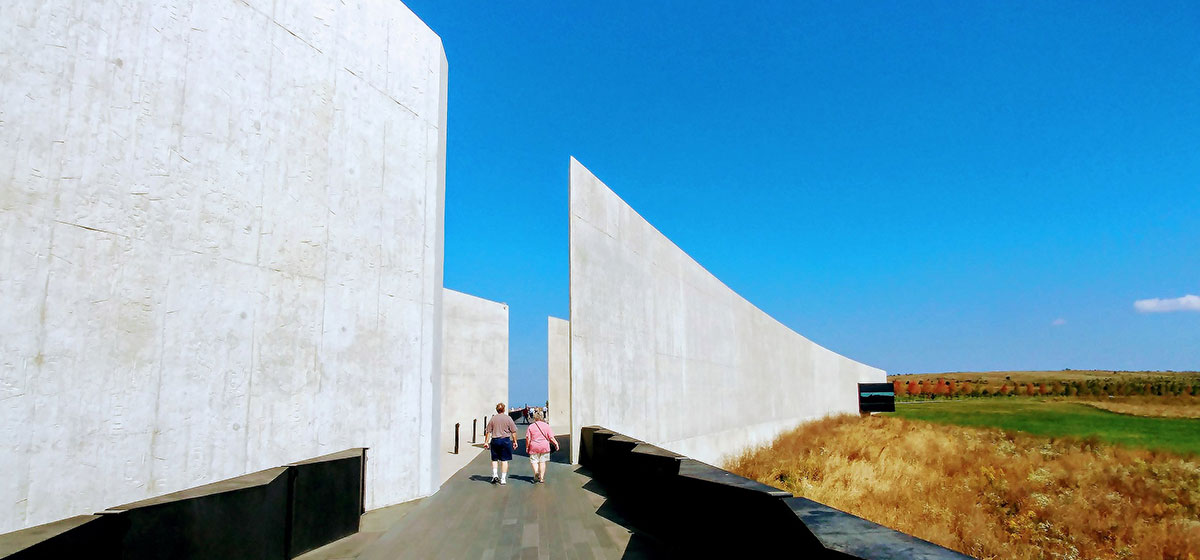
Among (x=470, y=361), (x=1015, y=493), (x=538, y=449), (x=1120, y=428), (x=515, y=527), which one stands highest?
(x=470, y=361)

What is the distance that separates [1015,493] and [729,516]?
35.9 ft

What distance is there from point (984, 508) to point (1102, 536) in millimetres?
2012

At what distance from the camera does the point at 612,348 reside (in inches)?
577

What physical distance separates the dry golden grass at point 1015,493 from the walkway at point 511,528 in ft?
15.6

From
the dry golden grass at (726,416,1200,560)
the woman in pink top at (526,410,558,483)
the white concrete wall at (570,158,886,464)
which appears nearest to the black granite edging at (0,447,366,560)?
the woman in pink top at (526,410,558,483)

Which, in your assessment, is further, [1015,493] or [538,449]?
[1015,493]

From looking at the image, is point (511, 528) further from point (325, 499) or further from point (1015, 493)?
point (1015, 493)

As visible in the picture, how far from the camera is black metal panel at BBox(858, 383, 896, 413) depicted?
53.1m

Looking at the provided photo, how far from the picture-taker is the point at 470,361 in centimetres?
2534

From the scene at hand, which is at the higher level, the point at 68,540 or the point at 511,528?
the point at 68,540

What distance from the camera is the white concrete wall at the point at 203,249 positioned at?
5070mm


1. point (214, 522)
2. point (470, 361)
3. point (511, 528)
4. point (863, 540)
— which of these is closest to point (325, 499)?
point (214, 522)

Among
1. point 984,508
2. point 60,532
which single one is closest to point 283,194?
point 60,532

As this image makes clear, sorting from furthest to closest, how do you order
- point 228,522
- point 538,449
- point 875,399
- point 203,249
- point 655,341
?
A: point 875,399
point 655,341
point 538,449
point 203,249
point 228,522
